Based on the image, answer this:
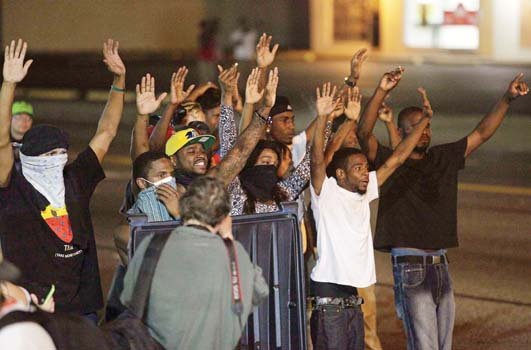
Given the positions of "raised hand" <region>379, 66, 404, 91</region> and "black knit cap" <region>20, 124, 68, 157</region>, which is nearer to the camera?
"black knit cap" <region>20, 124, 68, 157</region>

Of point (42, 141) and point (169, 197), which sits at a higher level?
point (42, 141)

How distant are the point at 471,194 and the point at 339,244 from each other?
883 cm

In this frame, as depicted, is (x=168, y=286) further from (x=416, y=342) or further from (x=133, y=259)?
(x=416, y=342)

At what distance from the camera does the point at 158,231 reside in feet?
21.5

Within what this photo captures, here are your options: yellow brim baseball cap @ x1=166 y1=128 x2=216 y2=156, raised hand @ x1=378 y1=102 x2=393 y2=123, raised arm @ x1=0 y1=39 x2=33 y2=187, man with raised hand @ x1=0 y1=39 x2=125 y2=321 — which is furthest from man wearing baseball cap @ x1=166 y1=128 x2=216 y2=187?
raised hand @ x1=378 y1=102 x2=393 y2=123

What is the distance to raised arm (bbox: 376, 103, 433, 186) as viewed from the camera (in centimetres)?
815

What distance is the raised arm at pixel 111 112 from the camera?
7.69 meters

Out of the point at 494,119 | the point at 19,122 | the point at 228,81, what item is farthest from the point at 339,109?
the point at 19,122

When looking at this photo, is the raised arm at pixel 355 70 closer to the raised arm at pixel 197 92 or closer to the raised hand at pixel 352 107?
the raised hand at pixel 352 107

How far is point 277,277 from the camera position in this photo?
6.83m

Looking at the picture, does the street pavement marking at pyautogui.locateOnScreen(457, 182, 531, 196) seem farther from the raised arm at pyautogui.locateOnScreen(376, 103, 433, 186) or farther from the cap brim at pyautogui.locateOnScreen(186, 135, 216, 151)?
the cap brim at pyautogui.locateOnScreen(186, 135, 216, 151)

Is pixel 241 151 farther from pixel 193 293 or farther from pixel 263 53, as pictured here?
pixel 193 293

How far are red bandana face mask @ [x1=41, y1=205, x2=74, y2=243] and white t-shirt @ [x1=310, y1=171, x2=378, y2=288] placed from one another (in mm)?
1638

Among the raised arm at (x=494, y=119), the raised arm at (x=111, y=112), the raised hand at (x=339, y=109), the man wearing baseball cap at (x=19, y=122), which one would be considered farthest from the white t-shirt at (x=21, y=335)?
the man wearing baseball cap at (x=19, y=122)
